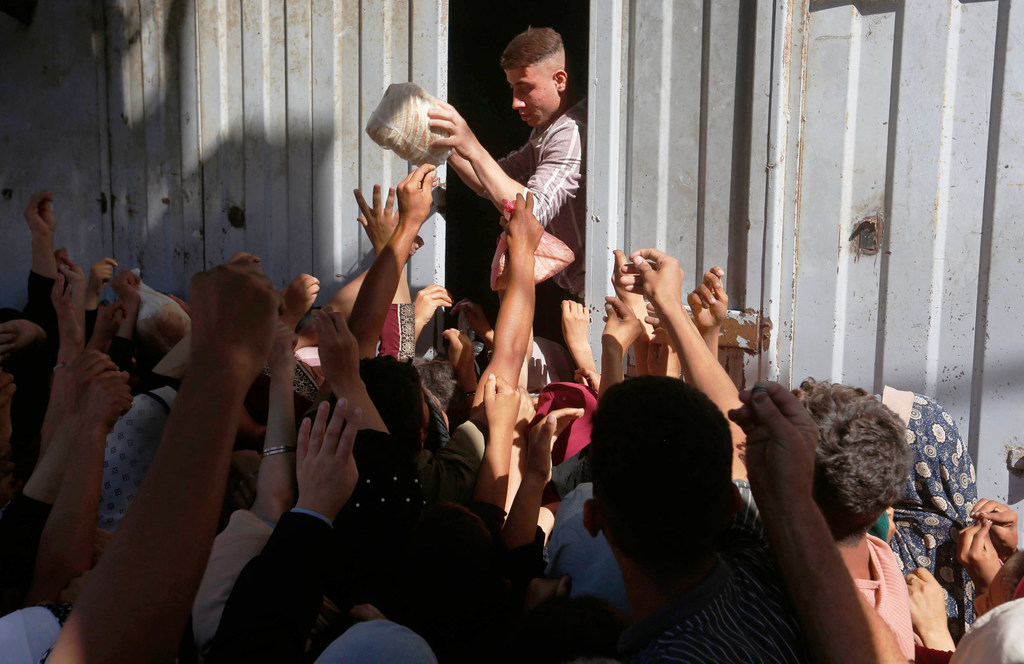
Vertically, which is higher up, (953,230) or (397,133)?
(397,133)

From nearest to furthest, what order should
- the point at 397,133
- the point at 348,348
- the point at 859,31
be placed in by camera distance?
1. the point at 348,348
2. the point at 859,31
3. the point at 397,133

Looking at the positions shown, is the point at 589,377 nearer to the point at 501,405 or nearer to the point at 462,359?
→ the point at 462,359

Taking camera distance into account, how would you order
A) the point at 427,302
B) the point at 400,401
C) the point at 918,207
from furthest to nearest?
1. the point at 427,302
2. the point at 918,207
3. the point at 400,401

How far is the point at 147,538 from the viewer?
995 mm

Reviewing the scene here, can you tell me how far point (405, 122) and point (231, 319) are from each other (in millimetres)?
1910

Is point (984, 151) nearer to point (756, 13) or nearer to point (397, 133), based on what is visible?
point (756, 13)

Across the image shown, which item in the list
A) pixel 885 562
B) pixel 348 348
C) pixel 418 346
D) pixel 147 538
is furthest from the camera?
pixel 418 346

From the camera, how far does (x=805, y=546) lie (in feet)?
4.14

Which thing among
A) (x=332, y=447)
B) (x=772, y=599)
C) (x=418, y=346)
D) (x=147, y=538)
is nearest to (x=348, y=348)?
(x=332, y=447)

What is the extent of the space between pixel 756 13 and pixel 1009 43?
0.86 m

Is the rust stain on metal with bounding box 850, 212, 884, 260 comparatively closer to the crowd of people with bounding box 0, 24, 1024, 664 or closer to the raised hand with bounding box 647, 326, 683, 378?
the crowd of people with bounding box 0, 24, 1024, 664

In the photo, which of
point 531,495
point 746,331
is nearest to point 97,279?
point 531,495

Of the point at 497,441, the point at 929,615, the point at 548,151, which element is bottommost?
the point at 929,615

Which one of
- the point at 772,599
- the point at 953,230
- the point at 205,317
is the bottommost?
the point at 772,599
